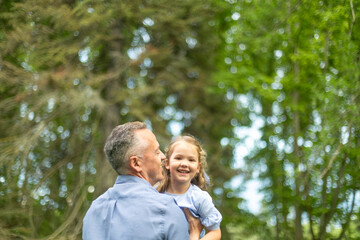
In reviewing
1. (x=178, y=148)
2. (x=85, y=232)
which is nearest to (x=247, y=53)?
(x=178, y=148)

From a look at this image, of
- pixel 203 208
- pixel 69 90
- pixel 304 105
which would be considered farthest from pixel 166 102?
pixel 203 208

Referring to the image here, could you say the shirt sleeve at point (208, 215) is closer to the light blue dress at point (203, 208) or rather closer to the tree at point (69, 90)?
the light blue dress at point (203, 208)

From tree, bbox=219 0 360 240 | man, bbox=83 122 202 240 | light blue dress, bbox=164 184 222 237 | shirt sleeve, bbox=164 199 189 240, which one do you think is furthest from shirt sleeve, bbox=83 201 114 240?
tree, bbox=219 0 360 240

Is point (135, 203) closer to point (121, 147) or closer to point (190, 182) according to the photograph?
point (121, 147)

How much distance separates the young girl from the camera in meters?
2.93

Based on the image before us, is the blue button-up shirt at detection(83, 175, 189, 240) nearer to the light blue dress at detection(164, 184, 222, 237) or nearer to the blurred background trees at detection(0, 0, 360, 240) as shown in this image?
the light blue dress at detection(164, 184, 222, 237)

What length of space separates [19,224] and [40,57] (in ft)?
8.38

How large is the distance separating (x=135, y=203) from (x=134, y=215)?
72mm

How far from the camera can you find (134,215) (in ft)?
8.21

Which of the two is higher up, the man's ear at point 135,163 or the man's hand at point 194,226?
the man's ear at point 135,163

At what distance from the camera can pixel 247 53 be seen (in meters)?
9.75

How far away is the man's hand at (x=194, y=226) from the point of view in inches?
111

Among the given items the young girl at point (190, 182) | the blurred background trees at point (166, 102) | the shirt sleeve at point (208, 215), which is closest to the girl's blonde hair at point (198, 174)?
the young girl at point (190, 182)

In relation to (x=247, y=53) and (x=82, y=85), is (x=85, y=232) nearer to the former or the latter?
(x=82, y=85)
